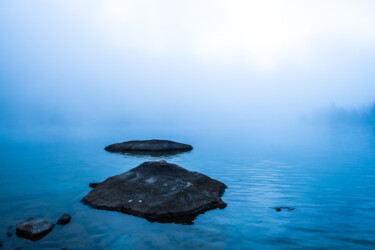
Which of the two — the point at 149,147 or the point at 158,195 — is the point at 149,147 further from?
the point at 158,195

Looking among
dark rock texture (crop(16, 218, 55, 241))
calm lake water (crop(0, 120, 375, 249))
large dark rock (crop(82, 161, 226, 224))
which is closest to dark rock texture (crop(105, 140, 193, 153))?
calm lake water (crop(0, 120, 375, 249))

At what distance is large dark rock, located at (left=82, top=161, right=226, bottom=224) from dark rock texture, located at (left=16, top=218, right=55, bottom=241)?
2.93 metres

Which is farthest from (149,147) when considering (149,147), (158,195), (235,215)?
(235,215)

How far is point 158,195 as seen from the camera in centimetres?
1266

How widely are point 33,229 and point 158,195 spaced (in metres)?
5.21

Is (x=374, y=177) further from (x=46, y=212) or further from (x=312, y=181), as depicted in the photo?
(x=46, y=212)

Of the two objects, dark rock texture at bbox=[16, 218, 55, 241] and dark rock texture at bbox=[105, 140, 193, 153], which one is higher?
dark rock texture at bbox=[105, 140, 193, 153]

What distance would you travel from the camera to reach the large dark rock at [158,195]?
38.2 ft

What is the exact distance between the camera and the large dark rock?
11.6 metres

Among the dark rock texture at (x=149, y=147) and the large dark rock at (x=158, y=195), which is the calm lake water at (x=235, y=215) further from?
the dark rock texture at (x=149, y=147)

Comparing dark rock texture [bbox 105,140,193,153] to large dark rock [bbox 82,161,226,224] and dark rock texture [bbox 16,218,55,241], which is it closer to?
large dark rock [bbox 82,161,226,224]

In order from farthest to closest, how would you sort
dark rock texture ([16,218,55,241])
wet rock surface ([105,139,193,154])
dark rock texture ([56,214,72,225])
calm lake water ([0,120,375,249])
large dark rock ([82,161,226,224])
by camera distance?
wet rock surface ([105,139,193,154]) → large dark rock ([82,161,226,224]) → dark rock texture ([56,214,72,225]) → dark rock texture ([16,218,55,241]) → calm lake water ([0,120,375,249])

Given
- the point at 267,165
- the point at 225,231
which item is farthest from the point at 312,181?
the point at 225,231

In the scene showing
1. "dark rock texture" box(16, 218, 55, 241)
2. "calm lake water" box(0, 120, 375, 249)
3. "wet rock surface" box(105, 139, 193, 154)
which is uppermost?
"wet rock surface" box(105, 139, 193, 154)
